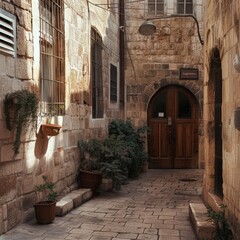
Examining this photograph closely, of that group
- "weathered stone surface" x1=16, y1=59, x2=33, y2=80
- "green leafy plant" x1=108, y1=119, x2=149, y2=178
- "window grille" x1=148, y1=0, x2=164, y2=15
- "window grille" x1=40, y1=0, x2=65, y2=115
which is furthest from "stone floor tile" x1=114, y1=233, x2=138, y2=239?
"window grille" x1=148, y1=0, x2=164, y2=15

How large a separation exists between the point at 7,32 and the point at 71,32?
2.24m

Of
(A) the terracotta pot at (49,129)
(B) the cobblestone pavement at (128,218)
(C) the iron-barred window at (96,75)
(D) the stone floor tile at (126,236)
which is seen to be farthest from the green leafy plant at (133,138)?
(D) the stone floor tile at (126,236)

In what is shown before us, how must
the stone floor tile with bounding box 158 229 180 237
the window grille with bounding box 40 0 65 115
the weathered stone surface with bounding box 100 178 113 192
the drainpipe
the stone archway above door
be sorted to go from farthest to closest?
1. the stone archway above door
2. the drainpipe
3. the weathered stone surface with bounding box 100 178 113 192
4. the window grille with bounding box 40 0 65 115
5. the stone floor tile with bounding box 158 229 180 237

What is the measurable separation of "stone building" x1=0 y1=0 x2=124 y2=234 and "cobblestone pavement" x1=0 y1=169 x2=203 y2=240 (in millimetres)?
423

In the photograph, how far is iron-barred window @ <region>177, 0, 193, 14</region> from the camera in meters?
10.4

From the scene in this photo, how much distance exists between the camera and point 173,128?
34.5 feet

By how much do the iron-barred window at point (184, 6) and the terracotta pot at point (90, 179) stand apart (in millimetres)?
5725

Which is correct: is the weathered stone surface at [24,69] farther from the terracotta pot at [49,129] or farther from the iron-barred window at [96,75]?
the iron-barred window at [96,75]

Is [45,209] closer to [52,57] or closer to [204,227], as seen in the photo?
[204,227]

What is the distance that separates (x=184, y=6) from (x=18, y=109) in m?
7.34

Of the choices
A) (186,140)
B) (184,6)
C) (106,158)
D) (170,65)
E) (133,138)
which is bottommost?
(106,158)

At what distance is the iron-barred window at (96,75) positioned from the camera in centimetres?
807

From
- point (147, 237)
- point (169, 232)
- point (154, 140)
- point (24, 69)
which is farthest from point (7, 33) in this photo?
point (154, 140)

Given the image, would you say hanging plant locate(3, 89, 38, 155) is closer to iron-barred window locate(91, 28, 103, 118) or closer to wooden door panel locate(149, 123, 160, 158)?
iron-barred window locate(91, 28, 103, 118)
